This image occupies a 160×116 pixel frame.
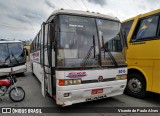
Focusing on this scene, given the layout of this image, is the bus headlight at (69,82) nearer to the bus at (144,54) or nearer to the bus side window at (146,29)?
the bus at (144,54)

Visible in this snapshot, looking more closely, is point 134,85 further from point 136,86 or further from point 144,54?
point 144,54

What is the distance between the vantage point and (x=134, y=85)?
595 cm

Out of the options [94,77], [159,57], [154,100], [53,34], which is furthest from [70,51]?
[154,100]

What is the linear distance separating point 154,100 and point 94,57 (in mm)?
2937

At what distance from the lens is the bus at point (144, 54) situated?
203 inches

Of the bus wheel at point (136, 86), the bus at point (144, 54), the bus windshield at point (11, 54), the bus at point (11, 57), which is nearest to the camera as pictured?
the bus at point (144, 54)

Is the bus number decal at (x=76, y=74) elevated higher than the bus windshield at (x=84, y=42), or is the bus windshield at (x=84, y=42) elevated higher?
the bus windshield at (x=84, y=42)

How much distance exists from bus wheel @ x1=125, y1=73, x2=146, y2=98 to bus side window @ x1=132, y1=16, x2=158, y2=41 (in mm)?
1339

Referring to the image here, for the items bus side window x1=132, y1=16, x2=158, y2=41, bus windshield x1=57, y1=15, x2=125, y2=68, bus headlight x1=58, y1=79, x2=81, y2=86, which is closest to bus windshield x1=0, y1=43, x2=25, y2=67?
bus windshield x1=57, y1=15, x2=125, y2=68

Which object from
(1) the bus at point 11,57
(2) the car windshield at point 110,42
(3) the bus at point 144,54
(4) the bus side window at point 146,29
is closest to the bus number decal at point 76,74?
(2) the car windshield at point 110,42

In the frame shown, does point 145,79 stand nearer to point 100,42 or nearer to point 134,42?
point 134,42

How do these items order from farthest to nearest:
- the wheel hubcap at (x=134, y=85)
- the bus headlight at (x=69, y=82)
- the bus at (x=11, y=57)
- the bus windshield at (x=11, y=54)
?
1. the bus windshield at (x=11, y=54)
2. the bus at (x=11, y=57)
3. the wheel hubcap at (x=134, y=85)
4. the bus headlight at (x=69, y=82)

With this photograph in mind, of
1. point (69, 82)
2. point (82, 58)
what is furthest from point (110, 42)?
point (69, 82)

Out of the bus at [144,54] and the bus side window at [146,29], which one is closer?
the bus at [144,54]
